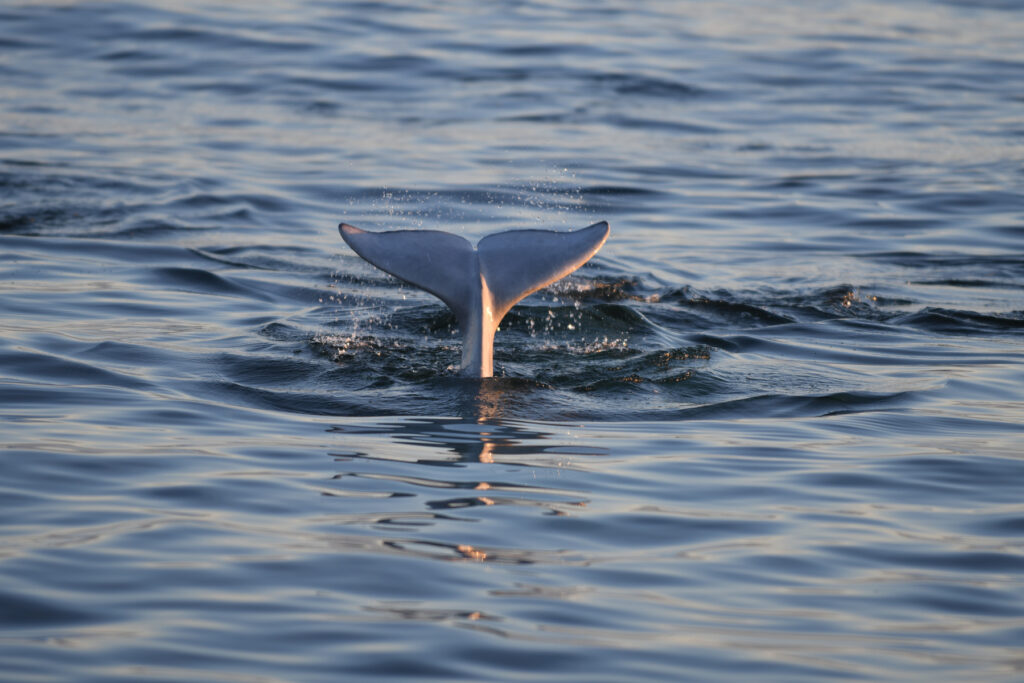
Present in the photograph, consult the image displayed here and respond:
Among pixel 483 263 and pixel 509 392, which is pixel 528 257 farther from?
pixel 509 392

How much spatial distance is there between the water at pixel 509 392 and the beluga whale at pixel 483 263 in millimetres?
582

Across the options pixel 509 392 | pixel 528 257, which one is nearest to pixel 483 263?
pixel 528 257

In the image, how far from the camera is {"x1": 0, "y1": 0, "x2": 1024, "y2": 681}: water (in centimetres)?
526

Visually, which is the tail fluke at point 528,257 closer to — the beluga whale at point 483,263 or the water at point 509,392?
the beluga whale at point 483,263

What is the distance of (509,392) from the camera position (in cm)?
881

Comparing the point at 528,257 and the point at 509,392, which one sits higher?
the point at 528,257

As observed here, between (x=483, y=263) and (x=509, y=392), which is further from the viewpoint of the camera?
(x=509, y=392)

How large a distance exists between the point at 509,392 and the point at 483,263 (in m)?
0.84

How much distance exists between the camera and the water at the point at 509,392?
17.3ft

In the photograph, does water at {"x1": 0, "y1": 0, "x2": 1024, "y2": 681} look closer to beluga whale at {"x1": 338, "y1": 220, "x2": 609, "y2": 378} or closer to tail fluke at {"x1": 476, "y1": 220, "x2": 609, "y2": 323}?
beluga whale at {"x1": 338, "y1": 220, "x2": 609, "y2": 378}

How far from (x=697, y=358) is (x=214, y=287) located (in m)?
4.45

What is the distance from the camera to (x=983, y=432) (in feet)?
27.5

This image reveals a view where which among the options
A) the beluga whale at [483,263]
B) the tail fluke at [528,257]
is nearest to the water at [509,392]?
the beluga whale at [483,263]

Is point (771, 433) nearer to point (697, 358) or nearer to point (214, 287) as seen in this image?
point (697, 358)
